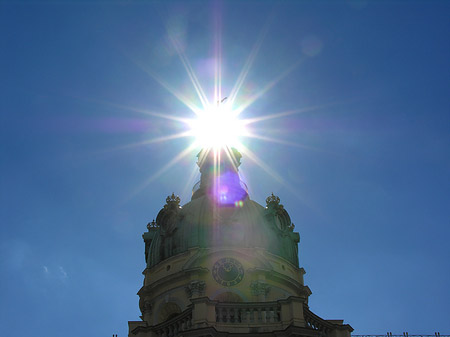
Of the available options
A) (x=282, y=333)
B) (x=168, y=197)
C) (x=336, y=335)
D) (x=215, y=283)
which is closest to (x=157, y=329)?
(x=215, y=283)

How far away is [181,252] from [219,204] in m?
3.83

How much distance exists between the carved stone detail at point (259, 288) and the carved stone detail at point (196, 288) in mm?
2524

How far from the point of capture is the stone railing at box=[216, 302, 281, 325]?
2377cm

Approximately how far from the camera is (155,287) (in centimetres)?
3070

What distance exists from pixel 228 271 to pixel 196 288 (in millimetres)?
1901

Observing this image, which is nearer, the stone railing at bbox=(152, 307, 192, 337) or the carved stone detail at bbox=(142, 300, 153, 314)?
the stone railing at bbox=(152, 307, 192, 337)

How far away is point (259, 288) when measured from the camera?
28.6 metres

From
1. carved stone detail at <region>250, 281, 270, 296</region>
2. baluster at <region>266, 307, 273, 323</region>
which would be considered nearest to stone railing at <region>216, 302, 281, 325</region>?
baluster at <region>266, 307, 273, 323</region>

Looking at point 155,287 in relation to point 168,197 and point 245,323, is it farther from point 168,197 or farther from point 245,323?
point 245,323

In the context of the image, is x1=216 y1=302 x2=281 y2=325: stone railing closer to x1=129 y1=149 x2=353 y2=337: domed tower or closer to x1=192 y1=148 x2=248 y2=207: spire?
x1=129 y1=149 x2=353 y2=337: domed tower

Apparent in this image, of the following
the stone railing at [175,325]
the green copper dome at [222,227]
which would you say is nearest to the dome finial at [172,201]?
the green copper dome at [222,227]

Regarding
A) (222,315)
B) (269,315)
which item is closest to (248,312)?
(269,315)

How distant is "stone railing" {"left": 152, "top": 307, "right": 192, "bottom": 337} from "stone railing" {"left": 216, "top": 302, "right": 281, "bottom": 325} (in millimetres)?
1288

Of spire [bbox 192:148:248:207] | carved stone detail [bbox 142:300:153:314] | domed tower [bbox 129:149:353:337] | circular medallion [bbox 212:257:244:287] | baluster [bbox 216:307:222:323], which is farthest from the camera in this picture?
spire [bbox 192:148:248:207]
